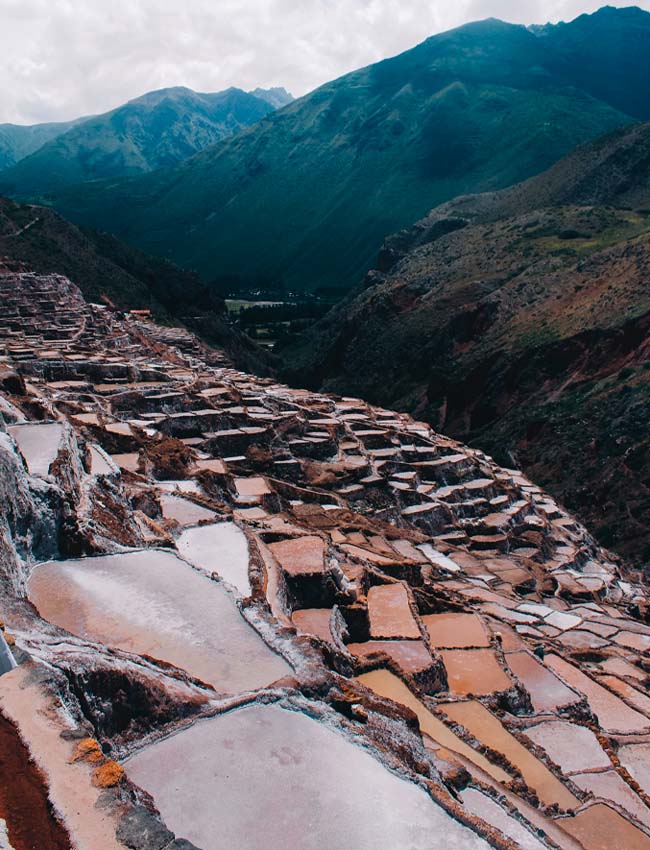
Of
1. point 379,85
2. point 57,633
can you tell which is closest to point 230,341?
point 57,633

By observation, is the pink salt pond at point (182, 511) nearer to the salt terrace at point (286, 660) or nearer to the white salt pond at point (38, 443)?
the salt terrace at point (286, 660)

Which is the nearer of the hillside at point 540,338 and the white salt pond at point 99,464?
the white salt pond at point 99,464

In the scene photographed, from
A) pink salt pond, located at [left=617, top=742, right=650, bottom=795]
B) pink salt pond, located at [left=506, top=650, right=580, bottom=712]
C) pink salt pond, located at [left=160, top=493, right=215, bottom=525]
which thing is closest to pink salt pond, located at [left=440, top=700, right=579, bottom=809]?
pink salt pond, located at [left=506, top=650, right=580, bottom=712]

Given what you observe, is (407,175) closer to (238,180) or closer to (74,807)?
(238,180)

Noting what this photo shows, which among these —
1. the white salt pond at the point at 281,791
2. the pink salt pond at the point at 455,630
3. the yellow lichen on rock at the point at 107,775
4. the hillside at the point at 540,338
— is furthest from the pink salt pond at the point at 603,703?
the hillside at the point at 540,338

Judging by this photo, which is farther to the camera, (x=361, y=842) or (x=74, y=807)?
(x=361, y=842)

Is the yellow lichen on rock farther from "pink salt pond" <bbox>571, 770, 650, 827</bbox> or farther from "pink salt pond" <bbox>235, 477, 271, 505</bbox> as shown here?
"pink salt pond" <bbox>235, 477, 271, 505</bbox>
